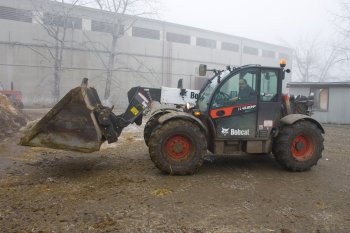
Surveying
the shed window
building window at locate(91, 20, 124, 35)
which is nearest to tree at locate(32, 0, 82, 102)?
building window at locate(91, 20, 124, 35)

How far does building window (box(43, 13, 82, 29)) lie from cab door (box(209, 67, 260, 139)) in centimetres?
2055

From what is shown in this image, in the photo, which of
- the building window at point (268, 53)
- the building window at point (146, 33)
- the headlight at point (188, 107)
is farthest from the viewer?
the building window at point (268, 53)

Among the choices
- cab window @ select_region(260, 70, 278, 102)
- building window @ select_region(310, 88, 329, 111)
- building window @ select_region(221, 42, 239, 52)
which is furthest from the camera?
building window @ select_region(221, 42, 239, 52)

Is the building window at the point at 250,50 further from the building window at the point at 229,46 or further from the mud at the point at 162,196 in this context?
the mud at the point at 162,196

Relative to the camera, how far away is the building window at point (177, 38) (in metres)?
30.5

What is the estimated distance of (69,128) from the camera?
244 inches

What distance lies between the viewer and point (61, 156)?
8.01 metres

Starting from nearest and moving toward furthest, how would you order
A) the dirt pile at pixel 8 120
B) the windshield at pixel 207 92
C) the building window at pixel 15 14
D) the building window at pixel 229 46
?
the windshield at pixel 207 92
the dirt pile at pixel 8 120
the building window at pixel 15 14
the building window at pixel 229 46

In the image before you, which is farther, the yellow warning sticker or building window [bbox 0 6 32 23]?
building window [bbox 0 6 32 23]

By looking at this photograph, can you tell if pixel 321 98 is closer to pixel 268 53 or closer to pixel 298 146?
pixel 298 146

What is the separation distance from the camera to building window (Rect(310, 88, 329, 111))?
19.0 metres

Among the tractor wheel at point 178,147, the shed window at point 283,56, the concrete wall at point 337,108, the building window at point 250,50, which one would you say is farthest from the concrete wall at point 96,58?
the tractor wheel at point 178,147

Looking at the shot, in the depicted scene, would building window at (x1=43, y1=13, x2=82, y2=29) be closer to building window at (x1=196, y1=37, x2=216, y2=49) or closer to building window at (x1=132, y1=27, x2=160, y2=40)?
building window at (x1=132, y1=27, x2=160, y2=40)

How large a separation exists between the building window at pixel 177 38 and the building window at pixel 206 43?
125cm
